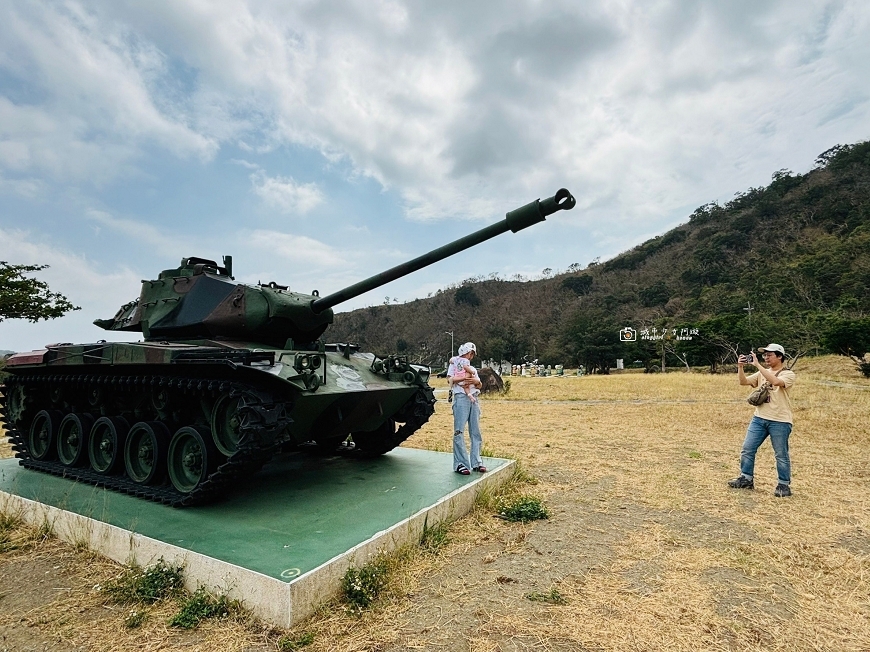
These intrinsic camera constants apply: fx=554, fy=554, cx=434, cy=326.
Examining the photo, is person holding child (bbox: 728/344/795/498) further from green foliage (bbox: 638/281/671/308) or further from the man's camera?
green foliage (bbox: 638/281/671/308)

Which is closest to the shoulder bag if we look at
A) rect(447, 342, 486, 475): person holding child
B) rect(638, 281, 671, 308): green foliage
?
rect(447, 342, 486, 475): person holding child

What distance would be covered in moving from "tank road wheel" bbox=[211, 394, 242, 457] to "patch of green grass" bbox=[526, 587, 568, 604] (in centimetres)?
293

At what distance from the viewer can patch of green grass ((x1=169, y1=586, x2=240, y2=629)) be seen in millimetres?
3561

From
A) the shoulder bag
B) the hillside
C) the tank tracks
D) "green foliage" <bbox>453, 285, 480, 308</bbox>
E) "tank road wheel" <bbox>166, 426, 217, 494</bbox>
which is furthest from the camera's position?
"green foliage" <bbox>453, 285, 480, 308</bbox>

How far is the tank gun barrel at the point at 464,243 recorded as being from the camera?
5.07 meters

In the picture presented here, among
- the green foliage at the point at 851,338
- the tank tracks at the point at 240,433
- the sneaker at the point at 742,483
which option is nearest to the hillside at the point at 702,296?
the green foliage at the point at 851,338

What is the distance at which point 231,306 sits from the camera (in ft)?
22.0

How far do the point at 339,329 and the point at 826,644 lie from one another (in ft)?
340

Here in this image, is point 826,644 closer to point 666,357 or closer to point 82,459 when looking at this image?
point 82,459

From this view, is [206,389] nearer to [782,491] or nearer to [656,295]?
[782,491]

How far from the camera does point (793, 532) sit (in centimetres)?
527

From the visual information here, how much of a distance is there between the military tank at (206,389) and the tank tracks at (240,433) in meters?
0.02

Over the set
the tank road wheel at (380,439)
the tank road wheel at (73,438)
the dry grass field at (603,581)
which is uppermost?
the tank road wheel at (73,438)

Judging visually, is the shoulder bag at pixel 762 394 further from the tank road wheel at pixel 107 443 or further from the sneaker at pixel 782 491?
the tank road wheel at pixel 107 443
